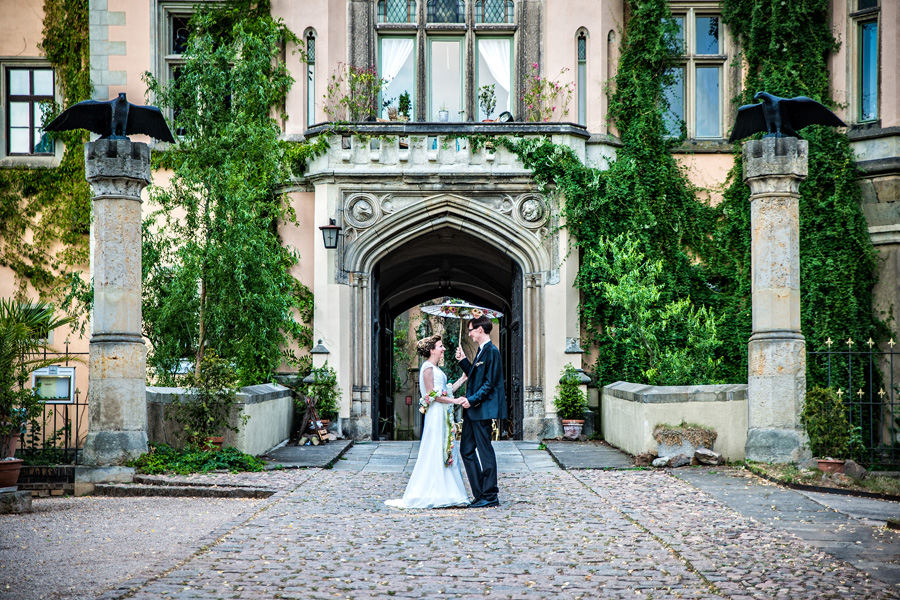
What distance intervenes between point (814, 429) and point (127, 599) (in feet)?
23.5

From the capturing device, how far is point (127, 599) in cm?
461

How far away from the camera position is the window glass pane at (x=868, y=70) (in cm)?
1437

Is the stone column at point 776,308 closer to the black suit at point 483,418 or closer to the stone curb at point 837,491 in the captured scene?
the stone curb at point 837,491

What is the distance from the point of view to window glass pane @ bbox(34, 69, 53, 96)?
15945 mm

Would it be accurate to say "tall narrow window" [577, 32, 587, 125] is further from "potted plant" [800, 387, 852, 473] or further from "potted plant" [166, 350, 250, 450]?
"potted plant" [166, 350, 250, 450]

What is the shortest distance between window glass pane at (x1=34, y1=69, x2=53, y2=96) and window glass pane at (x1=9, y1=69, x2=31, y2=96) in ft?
0.44

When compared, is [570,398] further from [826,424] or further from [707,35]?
[707,35]

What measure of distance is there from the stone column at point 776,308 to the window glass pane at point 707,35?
570 centimetres

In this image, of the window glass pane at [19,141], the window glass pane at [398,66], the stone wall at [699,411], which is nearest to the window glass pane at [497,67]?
the window glass pane at [398,66]

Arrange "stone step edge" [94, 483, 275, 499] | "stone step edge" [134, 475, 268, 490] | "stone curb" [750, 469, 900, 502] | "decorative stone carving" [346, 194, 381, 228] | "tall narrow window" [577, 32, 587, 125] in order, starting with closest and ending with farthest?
"stone curb" [750, 469, 900, 502]
"stone step edge" [94, 483, 275, 499]
"stone step edge" [134, 475, 268, 490]
"decorative stone carving" [346, 194, 381, 228]
"tall narrow window" [577, 32, 587, 125]

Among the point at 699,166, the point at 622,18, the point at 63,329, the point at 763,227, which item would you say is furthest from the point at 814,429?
the point at 63,329

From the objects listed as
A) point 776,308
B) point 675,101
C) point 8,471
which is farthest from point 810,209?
point 8,471

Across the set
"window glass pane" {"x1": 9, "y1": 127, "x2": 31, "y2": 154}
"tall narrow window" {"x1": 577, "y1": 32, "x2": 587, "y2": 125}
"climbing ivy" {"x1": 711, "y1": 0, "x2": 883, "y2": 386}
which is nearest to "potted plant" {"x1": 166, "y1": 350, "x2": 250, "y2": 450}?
"tall narrow window" {"x1": 577, "y1": 32, "x2": 587, "y2": 125}

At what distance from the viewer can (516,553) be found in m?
5.86
